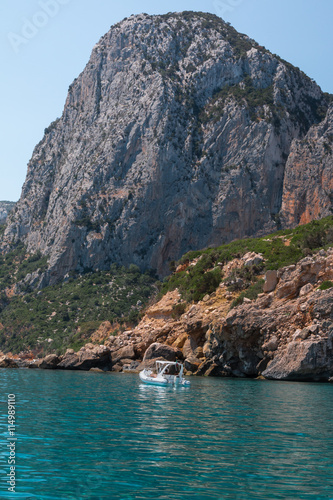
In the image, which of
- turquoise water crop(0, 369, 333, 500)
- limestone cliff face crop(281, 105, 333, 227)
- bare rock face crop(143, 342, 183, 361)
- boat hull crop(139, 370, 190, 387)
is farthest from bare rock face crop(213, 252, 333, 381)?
limestone cliff face crop(281, 105, 333, 227)

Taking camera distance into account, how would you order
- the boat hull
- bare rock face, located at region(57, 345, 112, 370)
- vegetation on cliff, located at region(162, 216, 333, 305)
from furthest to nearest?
bare rock face, located at region(57, 345, 112, 370)
vegetation on cliff, located at region(162, 216, 333, 305)
the boat hull

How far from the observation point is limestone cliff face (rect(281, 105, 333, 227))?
111 meters

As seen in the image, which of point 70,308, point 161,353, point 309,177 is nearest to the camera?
point 161,353

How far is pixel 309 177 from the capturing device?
115 m

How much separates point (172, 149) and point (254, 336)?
80531 mm

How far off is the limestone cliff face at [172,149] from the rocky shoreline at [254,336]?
54.5 meters

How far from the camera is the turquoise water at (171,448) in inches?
491

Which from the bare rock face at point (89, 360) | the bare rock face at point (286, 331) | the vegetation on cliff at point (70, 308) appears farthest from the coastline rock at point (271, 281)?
the vegetation on cliff at point (70, 308)

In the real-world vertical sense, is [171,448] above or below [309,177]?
below

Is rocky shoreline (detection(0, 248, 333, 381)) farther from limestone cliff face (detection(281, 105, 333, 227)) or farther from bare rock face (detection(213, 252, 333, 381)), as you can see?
limestone cliff face (detection(281, 105, 333, 227))

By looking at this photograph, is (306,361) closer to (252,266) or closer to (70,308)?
(252,266)

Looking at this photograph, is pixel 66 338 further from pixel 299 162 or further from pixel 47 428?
pixel 47 428

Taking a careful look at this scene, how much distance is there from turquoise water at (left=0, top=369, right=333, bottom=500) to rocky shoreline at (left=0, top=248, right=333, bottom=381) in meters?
14.6

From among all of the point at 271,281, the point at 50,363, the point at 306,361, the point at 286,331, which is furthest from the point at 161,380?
the point at 50,363
